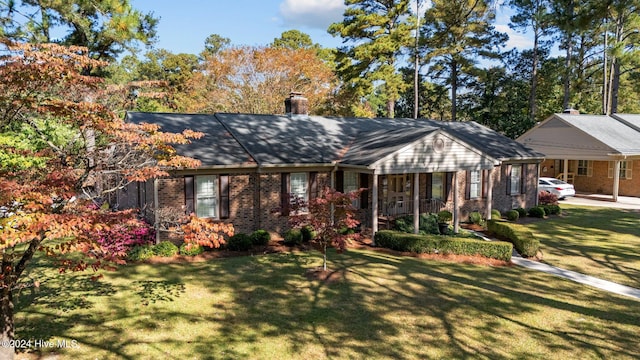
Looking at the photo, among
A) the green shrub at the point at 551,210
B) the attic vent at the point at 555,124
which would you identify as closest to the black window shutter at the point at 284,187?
the green shrub at the point at 551,210

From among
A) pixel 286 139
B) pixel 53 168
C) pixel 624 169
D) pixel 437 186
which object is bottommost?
pixel 437 186

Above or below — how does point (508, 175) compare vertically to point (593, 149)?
below

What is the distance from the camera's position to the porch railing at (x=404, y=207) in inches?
786

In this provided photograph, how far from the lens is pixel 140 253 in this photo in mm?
14086

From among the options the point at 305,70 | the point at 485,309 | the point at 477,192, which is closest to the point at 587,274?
the point at 485,309

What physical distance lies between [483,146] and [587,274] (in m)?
11.6

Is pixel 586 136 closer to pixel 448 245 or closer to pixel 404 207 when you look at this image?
pixel 404 207

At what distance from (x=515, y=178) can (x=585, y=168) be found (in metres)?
13.3

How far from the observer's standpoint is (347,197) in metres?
12.6

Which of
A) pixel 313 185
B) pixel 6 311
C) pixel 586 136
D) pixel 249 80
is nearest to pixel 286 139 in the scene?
pixel 313 185

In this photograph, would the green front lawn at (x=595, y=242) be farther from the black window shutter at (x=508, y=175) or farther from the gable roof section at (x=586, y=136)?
the gable roof section at (x=586, y=136)

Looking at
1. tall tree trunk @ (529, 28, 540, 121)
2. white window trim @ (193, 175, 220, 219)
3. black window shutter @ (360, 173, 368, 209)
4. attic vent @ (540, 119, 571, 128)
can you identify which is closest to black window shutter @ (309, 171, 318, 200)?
black window shutter @ (360, 173, 368, 209)

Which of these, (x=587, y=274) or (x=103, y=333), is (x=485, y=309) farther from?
(x=103, y=333)

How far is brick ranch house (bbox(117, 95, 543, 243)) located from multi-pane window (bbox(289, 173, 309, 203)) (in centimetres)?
4
